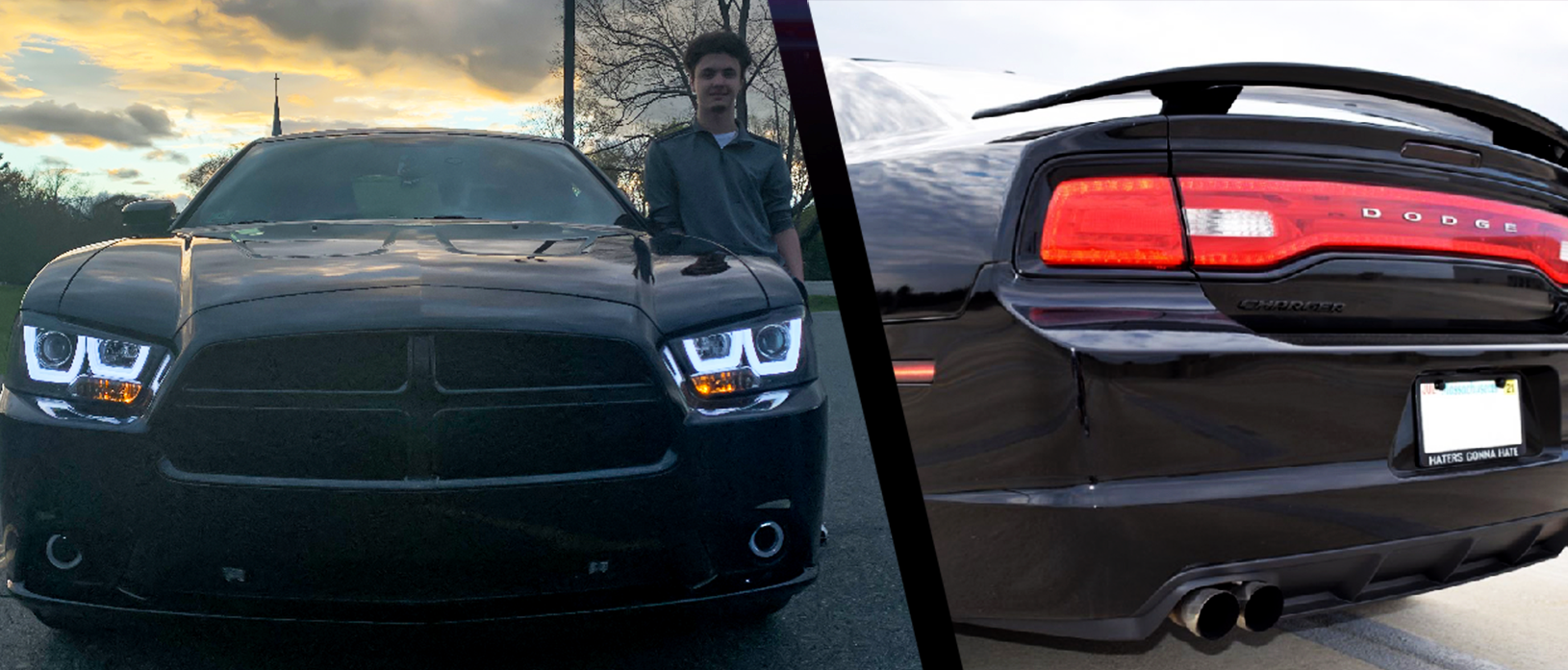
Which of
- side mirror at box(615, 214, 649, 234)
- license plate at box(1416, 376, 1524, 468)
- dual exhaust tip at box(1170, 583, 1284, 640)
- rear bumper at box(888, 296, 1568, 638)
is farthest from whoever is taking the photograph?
side mirror at box(615, 214, 649, 234)

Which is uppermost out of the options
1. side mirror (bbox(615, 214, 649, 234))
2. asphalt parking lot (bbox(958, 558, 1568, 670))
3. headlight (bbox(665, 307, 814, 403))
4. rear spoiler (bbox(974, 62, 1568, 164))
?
rear spoiler (bbox(974, 62, 1568, 164))

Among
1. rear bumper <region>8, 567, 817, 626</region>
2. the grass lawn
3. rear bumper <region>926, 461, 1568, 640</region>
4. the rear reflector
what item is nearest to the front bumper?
rear bumper <region>8, 567, 817, 626</region>

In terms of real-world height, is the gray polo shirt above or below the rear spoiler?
below

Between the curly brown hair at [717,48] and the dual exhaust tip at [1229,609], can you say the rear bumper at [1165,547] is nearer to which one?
the dual exhaust tip at [1229,609]

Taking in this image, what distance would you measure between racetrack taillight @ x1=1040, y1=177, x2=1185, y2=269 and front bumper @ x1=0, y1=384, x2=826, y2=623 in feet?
1.93

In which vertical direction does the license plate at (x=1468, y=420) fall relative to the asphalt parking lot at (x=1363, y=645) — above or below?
above

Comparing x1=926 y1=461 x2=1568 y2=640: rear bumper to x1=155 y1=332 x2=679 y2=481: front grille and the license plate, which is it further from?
x1=155 y1=332 x2=679 y2=481: front grille

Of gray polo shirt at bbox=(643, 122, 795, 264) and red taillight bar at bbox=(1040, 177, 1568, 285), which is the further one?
gray polo shirt at bbox=(643, 122, 795, 264)

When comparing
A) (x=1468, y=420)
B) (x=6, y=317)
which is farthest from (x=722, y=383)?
(x=1468, y=420)

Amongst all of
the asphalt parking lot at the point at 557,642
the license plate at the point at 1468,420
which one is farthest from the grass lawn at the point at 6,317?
the license plate at the point at 1468,420

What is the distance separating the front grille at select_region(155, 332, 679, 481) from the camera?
1.82 meters

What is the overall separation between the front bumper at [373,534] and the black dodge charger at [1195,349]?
0.43m

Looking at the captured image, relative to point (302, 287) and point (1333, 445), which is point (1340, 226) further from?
point (302, 287)

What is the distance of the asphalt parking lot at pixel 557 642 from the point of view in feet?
6.47
